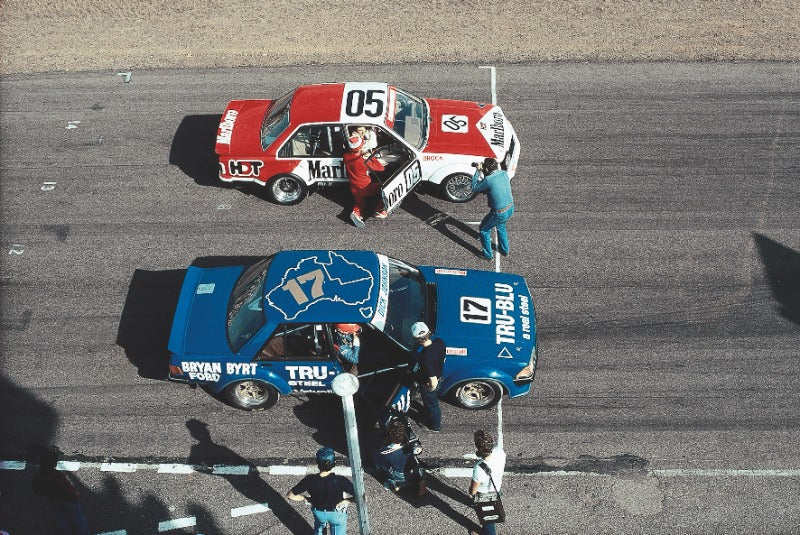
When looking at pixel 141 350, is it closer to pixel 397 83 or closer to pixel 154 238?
pixel 154 238

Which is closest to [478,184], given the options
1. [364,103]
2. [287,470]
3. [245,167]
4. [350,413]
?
[364,103]

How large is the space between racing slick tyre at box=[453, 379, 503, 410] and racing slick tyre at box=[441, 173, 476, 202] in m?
3.52

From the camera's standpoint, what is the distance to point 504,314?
8938 millimetres

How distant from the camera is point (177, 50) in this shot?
50.2ft

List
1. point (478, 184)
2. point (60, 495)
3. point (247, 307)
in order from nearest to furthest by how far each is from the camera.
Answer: point (60, 495) → point (247, 307) → point (478, 184)

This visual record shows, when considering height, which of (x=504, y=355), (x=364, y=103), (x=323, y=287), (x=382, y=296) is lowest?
(x=504, y=355)

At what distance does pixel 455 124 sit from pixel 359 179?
178 centimetres

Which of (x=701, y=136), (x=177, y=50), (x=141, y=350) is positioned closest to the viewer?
(x=141, y=350)

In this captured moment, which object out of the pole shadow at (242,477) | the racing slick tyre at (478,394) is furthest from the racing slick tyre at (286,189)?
the racing slick tyre at (478,394)

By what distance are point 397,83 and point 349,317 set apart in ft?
23.6

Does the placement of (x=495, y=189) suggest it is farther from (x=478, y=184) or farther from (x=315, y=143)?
(x=315, y=143)

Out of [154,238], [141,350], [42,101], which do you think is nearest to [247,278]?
[141,350]

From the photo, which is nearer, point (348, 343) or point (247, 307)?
point (348, 343)

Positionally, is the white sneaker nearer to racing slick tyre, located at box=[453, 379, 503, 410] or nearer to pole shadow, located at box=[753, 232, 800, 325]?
racing slick tyre, located at box=[453, 379, 503, 410]
